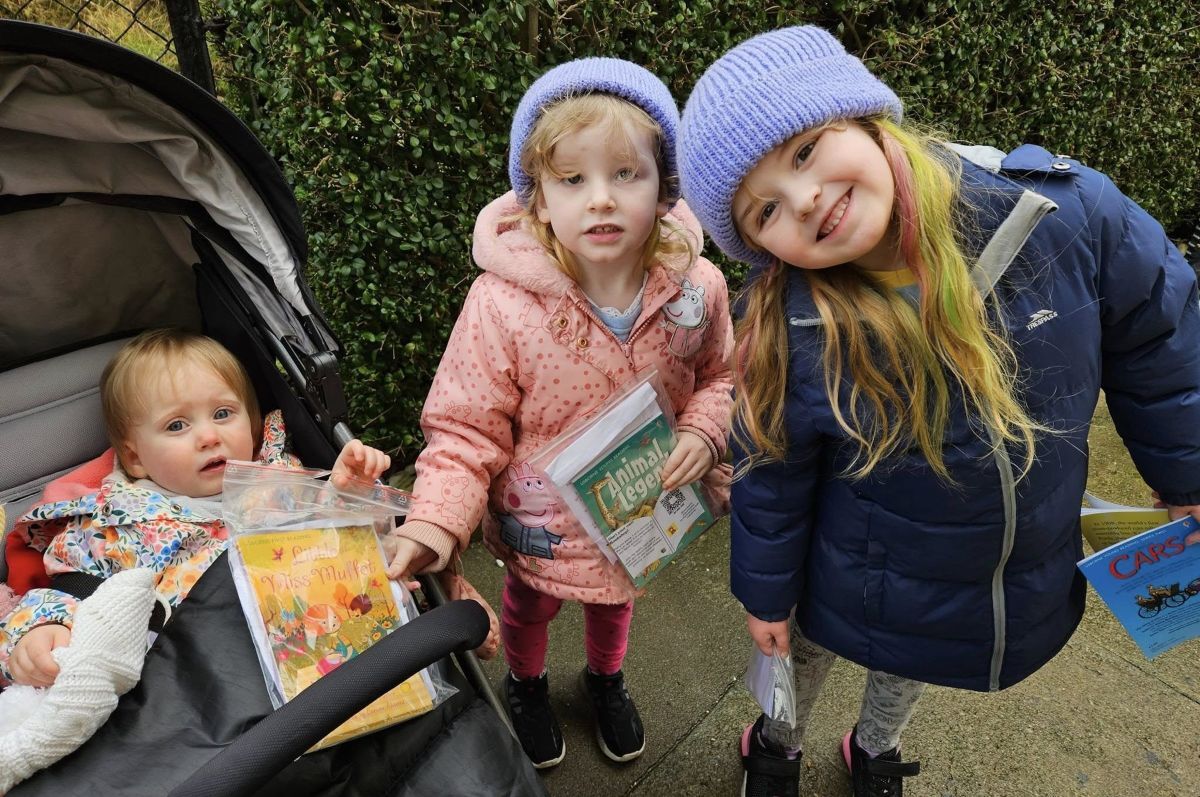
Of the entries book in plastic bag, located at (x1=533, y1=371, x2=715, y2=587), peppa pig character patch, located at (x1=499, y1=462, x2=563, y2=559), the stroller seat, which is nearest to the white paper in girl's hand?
book in plastic bag, located at (x1=533, y1=371, x2=715, y2=587)

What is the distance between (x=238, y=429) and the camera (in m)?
1.86

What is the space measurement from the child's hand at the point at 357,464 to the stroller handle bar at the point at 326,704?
1.51 feet

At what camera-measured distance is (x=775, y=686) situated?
5.51ft

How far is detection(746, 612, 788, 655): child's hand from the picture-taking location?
5.52 ft

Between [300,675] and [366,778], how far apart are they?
19cm

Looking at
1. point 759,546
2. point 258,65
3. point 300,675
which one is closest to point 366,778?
point 300,675

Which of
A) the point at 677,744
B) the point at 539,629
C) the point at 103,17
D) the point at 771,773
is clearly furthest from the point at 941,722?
the point at 103,17

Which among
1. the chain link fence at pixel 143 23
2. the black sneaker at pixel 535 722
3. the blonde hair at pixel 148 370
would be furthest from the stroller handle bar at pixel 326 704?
the chain link fence at pixel 143 23

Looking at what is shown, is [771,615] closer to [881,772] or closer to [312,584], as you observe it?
[881,772]

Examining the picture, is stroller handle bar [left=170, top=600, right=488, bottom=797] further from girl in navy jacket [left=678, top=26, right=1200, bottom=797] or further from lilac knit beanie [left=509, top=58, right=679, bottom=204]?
lilac knit beanie [left=509, top=58, right=679, bottom=204]

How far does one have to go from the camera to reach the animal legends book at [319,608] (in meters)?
1.23

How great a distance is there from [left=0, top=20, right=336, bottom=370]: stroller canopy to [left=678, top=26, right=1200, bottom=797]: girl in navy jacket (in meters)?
0.97

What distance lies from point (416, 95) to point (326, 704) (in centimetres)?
197

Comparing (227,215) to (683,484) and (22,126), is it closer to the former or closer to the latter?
(22,126)
